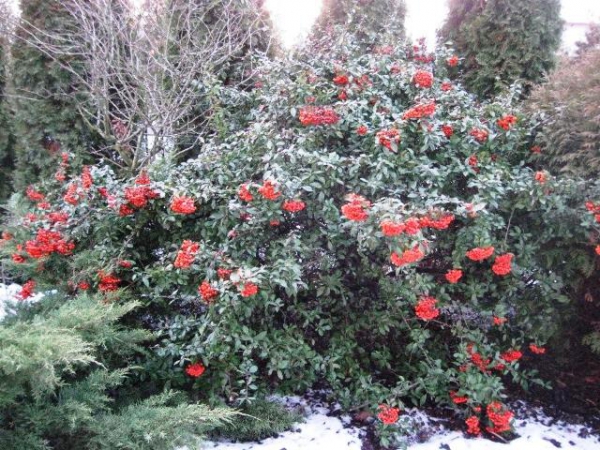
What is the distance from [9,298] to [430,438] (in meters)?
3.31

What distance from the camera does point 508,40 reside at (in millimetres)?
3816

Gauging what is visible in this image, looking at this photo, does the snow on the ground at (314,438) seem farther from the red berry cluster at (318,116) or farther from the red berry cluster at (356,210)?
the red berry cluster at (318,116)

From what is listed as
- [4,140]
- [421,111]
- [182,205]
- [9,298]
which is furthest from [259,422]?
[4,140]

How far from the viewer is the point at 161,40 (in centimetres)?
375

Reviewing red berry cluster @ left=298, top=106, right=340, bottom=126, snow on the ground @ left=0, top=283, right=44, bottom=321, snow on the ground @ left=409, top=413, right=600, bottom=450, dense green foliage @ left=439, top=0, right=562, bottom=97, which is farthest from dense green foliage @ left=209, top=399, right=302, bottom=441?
dense green foliage @ left=439, top=0, right=562, bottom=97

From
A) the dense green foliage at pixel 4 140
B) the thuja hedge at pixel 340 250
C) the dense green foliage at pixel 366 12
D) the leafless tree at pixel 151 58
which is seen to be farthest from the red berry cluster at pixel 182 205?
the dense green foliage at pixel 4 140

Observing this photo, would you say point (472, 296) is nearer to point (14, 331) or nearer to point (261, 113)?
point (261, 113)

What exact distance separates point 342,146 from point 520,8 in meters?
2.12

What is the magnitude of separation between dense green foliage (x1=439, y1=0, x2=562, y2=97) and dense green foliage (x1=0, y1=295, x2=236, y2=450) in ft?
10.6

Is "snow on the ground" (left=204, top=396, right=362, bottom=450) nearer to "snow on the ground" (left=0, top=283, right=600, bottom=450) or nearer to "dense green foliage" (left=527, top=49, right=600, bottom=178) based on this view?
"snow on the ground" (left=0, top=283, right=600, bottom=450)

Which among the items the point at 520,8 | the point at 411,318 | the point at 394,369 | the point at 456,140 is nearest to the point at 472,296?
the point at 411,318

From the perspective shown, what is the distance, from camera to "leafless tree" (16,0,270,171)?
11.1 ft

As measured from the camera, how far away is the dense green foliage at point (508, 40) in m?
3.79

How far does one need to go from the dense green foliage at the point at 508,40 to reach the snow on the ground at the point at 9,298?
A: 3.56m
